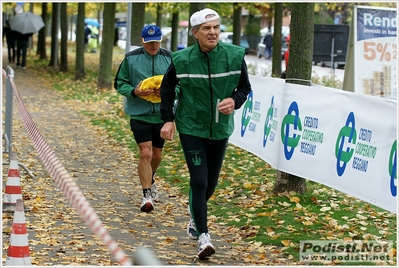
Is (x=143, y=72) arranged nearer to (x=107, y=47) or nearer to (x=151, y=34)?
(x=151, y=34)

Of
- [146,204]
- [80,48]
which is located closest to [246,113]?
[146,204]

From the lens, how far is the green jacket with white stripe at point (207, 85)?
272 inches

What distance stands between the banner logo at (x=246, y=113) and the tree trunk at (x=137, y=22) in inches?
285

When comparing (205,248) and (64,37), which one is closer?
(205,248)

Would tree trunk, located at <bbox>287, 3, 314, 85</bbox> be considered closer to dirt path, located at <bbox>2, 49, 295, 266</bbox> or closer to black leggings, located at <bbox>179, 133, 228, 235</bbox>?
dirt path, located at <bbox>2, 49, 295, 266</bbox>

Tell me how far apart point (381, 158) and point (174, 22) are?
27686 millimetres

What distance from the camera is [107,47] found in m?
24.4

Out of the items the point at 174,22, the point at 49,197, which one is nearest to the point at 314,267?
the point at 49,197

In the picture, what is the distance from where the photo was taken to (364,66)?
51.8 feet

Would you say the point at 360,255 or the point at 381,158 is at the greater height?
the point at 381,158

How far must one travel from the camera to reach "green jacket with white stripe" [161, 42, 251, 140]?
6906 mm

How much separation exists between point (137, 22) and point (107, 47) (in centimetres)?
500

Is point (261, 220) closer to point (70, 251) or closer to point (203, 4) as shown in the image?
point (70, 251)

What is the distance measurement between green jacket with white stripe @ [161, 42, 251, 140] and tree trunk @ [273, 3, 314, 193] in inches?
102
